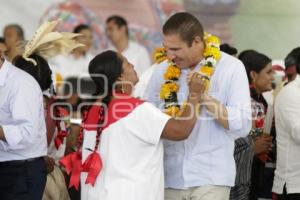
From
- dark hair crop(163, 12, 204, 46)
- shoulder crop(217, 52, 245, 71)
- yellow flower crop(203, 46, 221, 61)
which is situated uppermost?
dark hair crop(163, 12, 204, 46)

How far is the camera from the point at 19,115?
13.4ft

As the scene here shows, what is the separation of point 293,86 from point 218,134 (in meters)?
1.09

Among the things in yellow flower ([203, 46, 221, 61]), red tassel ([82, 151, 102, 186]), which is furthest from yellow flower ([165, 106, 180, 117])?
red tassel ([82, 151, 102, 186])

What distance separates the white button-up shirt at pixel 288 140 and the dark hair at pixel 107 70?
4.91 ft

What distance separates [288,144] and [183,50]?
136 cm

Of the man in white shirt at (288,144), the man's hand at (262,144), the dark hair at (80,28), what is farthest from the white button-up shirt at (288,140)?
the dark hair at (80,28)

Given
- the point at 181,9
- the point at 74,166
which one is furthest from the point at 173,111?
the point at 181,9

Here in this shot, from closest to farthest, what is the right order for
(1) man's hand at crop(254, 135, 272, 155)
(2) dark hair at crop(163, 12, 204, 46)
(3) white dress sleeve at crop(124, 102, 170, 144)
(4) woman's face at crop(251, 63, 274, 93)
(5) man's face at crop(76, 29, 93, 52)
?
(3) white dress sleeve at crop(124, 102, 170, 144) < (2) dark hair at crop(163, 12, 204, 46) < (1) man's hand at crop(254, 135, 272, 155) < (4) woman's face at crop(251, 63, 274, 93) < (5) man's face at crop(76, 29, 93, 52)

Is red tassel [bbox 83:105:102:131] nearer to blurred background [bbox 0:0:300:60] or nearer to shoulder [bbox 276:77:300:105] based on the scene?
shoulder [bbox 276:77:300:105]

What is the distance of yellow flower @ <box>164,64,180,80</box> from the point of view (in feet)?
14.0

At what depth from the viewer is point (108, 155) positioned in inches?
154

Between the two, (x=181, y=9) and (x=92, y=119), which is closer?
(x=92, y=119)

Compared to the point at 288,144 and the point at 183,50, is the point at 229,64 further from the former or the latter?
the point at 288,144

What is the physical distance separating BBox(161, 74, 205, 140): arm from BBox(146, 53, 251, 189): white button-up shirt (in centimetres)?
25
